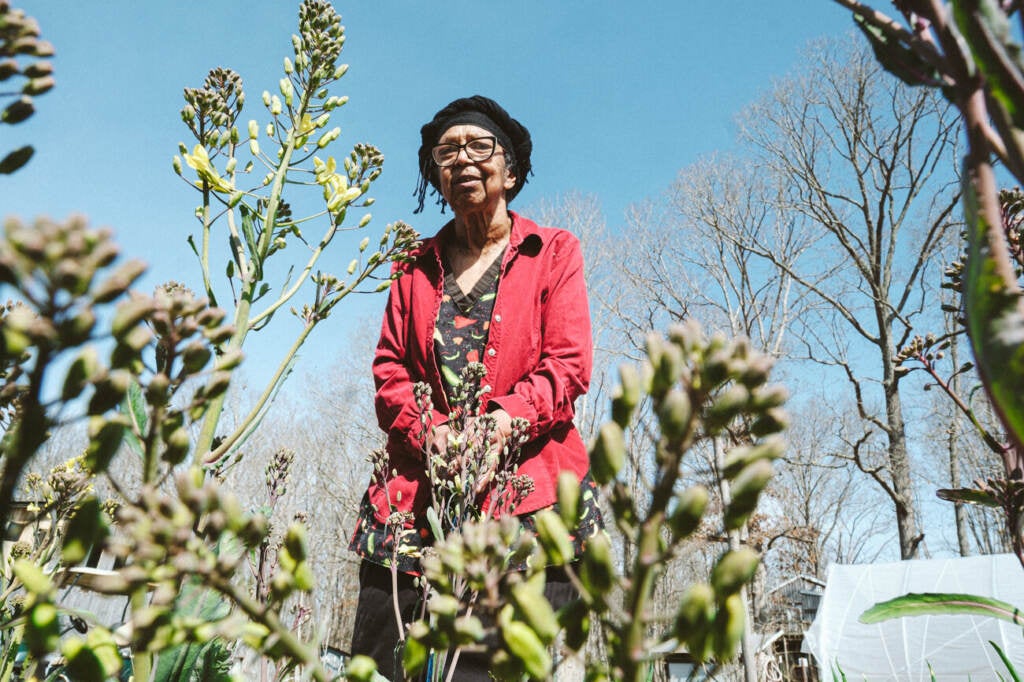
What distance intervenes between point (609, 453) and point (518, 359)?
1869mm

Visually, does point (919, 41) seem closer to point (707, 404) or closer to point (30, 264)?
point (707, 404)

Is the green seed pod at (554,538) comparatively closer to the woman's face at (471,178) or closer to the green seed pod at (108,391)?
the green seed pod at (108,391)

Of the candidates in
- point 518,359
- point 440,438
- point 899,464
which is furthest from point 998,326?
point 899,464

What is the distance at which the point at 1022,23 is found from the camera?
1.68ft

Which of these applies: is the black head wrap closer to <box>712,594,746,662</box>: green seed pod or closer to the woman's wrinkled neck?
the woman's wrinkled neck

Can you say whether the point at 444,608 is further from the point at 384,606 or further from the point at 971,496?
the point at 384,606

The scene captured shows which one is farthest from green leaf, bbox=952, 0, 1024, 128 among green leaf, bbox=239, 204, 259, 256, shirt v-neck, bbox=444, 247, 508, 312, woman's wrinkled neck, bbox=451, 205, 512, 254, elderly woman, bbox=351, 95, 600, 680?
woman's wrinkled neck, bbox=451, 205, 512, 254

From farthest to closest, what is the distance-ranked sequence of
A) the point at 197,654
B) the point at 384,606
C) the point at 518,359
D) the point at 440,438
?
the point at 518,359
the point at 384,606
the point at 440,438
the point at 197,654

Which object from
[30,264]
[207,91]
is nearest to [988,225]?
[30,264]

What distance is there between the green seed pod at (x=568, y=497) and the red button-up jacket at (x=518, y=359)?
1.51 m

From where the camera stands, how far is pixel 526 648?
0.34m

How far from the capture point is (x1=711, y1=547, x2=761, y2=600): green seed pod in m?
0.33

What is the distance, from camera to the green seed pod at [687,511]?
361 millimetres

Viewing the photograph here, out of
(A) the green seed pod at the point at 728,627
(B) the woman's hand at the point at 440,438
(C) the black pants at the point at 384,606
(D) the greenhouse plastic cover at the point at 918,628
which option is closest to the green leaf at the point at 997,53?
(A) the green seed pod at the point at 728,627
